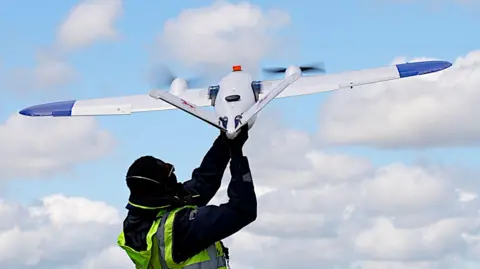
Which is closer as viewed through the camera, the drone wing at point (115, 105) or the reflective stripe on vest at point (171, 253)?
the reflective stripe on vest at point (171, 253)

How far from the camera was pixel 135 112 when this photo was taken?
968 inches

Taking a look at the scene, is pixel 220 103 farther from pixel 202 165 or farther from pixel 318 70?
pixel 318 70

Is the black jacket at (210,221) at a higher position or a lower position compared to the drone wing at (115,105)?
lower

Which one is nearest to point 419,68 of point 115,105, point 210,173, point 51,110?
point 115,105

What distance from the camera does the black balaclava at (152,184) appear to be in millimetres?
6664

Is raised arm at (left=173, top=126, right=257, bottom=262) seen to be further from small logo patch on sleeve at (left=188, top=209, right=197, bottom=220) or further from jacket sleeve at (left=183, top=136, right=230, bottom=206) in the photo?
jacket sleeve at (left=183, top=136, right=230, bottom=206)

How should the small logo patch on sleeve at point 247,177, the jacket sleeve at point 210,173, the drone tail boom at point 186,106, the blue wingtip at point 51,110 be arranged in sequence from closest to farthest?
the small logo patch on sleeve at point 247,177 → the jacket sleeve at point 210,173 → the drone tail boom at point 186,106 → the blue wingtip at point 51,110

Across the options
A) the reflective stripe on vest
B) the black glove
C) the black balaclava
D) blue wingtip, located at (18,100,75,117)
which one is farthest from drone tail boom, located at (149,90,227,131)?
blue wingtip, located at (18,100,75,117)

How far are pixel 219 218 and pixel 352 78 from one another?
17.9 m

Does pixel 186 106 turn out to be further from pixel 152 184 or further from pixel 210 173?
pixel 152 184

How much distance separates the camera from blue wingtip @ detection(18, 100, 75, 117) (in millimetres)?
25656

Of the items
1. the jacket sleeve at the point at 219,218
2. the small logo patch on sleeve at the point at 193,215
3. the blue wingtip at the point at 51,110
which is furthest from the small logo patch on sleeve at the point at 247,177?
the blue wingtip at the point at 51,110

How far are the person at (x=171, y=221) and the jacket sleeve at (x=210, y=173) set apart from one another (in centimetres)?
72

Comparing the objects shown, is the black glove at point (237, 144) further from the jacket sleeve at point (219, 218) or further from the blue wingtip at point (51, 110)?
the blue wingtip at point (51, 110)
